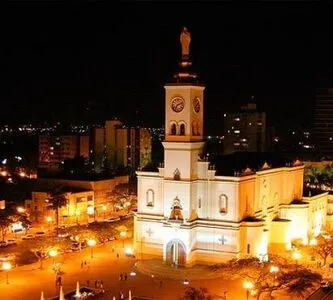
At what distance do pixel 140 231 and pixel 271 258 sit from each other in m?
11.5

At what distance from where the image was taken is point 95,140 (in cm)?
11725

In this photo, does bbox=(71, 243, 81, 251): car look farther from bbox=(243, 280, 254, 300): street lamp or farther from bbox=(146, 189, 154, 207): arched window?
bbox=(243, 280, 254, 300): street lamp

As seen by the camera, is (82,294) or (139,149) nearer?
(82,294)

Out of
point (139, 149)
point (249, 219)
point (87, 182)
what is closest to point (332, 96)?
point (139, 149)

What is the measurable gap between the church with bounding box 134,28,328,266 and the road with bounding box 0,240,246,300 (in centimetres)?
360

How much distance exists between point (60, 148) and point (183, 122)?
3075 inches

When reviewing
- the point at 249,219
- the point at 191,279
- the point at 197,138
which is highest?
the point at 197,138

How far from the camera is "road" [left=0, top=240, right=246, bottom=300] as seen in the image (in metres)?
39.4

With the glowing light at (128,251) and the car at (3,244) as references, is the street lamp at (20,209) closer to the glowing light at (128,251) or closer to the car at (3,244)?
the car at (3,244)

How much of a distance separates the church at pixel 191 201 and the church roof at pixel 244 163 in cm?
52

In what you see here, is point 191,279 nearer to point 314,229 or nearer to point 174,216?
point 174,216

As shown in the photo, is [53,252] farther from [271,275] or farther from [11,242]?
[271,275]

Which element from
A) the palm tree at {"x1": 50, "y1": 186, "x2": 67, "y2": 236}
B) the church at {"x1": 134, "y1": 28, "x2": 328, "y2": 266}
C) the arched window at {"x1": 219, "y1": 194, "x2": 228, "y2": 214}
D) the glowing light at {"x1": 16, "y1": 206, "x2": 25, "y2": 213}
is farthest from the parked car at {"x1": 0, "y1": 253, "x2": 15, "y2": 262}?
the arched window at {"x1": 219, "y1": 194, "x2": 228, "y2": 214}

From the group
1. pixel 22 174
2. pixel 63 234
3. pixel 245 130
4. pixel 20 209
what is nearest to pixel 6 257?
pixel 63 234
